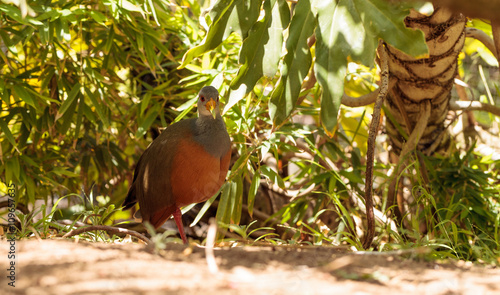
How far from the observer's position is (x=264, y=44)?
1.90 m

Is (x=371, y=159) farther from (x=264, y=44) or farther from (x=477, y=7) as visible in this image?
(x=477, y=7)

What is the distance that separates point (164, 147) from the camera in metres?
2.44

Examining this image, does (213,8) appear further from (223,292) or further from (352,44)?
(223,292)

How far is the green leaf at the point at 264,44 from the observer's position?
6.18ft

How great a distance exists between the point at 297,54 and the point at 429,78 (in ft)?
3.65

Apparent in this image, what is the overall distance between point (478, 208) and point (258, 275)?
6.08 ft

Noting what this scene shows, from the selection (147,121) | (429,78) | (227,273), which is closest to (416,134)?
(429,78)

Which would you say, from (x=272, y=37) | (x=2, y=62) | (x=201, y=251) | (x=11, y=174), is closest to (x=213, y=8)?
(x=272, y=37)

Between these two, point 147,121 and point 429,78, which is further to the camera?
point 147,121

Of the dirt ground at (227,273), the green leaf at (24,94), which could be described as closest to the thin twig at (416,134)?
the dirt ground at (227,273)

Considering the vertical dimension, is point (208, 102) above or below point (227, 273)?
above

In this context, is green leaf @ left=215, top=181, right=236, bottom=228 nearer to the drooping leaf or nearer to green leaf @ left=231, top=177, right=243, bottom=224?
green leaf @ left=231, top=177, right=243, bottom=224

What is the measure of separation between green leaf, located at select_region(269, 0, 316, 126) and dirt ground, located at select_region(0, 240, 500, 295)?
0.63 meters

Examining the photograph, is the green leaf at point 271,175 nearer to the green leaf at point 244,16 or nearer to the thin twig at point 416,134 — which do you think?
the thin twig at point 416,134
